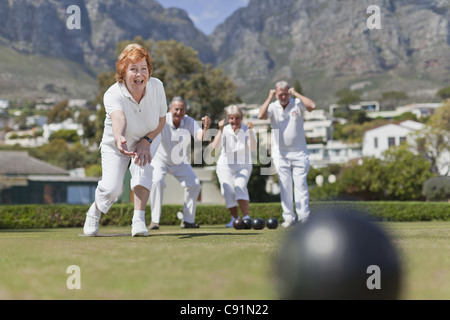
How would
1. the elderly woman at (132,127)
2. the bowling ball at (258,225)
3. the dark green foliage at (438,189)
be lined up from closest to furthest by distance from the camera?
1. the elderly woman at (132,127)
2. the bowling ball at (258,225)
3. the dark green foliage at (438,189)

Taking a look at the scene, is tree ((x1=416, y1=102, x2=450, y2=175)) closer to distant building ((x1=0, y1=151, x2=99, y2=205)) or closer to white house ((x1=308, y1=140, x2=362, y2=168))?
distant building ((x1=0, y1=151, x2=99, y2=205))

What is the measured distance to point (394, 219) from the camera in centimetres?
1889

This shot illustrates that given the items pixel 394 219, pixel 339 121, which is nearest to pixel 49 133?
pixel 339 121

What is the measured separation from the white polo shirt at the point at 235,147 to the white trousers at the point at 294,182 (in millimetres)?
651

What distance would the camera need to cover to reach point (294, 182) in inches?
420

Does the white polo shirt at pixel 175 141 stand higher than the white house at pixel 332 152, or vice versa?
the white house at pixel 332 152

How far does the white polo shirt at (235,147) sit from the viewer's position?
11.3m

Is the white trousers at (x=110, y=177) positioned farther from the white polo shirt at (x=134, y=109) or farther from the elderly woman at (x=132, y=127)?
the white polo shirt at (x=134, y=109)

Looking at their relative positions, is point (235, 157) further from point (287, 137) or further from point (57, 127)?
point (57, 127)

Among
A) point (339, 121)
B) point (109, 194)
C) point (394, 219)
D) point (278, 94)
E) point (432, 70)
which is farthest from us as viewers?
point (432, 70)

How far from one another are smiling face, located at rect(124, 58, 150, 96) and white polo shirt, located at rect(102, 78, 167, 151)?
88 mm

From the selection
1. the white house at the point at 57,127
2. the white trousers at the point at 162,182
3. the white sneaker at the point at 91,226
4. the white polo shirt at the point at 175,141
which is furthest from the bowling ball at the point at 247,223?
the white house at the point at 57,127

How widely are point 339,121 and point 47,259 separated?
167061mm
